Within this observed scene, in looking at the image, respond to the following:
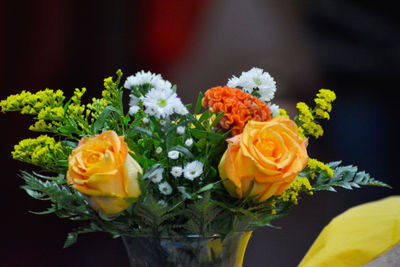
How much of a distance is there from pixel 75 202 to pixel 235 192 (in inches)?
7.4

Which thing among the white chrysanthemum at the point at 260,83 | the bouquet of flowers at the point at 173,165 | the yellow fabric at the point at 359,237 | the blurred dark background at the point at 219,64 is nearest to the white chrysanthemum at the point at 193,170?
the bouquet of flowers at the point at 173,165

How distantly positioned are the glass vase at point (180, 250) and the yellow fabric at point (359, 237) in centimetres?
30

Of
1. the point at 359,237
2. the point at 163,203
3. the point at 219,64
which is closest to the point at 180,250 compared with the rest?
the point at 163,203

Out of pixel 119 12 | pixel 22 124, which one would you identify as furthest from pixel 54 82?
pixel 119 12

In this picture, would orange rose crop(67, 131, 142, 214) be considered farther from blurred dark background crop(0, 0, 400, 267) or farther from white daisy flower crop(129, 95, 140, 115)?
blurred dark background crop(0, 0, 400, 267)

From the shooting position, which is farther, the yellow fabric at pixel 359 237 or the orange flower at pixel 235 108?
the yellow fabric at pixel 359 237

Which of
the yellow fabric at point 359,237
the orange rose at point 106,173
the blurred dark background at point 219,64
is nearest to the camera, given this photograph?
the orange rose at point 106,173

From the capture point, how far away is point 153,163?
0.57 m

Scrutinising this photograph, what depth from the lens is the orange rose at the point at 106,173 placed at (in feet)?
1.70

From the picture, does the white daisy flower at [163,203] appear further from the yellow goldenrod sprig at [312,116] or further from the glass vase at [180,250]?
the yellow goldenrod sprig at [312,116]

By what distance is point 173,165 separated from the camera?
562mm

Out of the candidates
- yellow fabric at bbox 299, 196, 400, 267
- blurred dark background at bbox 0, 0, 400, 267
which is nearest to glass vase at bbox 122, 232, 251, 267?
yellow fabric at bbox 299, 196, 400, 267

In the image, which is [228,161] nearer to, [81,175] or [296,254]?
[81,175]

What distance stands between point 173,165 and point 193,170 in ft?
0.10
